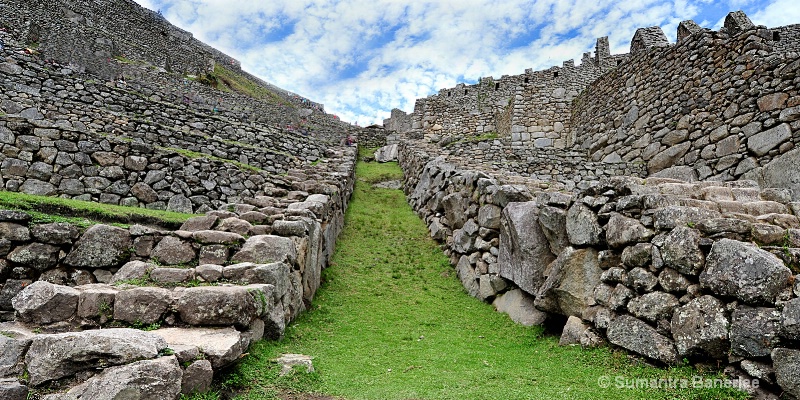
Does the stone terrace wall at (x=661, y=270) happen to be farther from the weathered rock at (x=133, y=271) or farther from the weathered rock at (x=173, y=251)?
the weathered rock at (x=133, y=271)

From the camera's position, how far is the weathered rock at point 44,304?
434 centimetres

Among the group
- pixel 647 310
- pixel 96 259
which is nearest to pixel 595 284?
pixel 647 310

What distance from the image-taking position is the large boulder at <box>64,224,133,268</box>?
5695 mm

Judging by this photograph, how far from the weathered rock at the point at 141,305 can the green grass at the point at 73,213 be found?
1.99m

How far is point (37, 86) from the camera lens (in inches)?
429

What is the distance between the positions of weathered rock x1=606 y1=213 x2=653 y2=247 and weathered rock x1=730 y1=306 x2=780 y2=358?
59.6 inches

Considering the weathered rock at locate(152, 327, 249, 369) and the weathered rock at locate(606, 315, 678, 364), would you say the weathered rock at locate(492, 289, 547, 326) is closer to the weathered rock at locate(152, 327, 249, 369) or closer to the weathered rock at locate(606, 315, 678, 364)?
the weathered rock at locate(606, 315, 678, 364)

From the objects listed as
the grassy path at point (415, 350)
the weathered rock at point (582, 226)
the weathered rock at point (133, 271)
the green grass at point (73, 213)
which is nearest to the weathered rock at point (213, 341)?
the grassy path at point (415, 350)

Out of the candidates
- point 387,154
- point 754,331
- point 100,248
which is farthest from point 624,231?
point 387,154

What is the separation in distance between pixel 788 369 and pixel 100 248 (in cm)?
832

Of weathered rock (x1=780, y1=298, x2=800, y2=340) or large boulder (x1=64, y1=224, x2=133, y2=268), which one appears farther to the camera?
large boulder (x1=64, y1=224, x2=133, y2=268)

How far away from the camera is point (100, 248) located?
19.1ft

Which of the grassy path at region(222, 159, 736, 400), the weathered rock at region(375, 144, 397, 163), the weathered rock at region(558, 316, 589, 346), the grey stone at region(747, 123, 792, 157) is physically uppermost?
the grey stone at region(747, 123, 792, 157)

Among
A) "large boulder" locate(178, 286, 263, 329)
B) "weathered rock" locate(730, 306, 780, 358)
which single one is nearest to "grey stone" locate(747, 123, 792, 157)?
"weathered rock" locate(730, 306, 780, 358)
